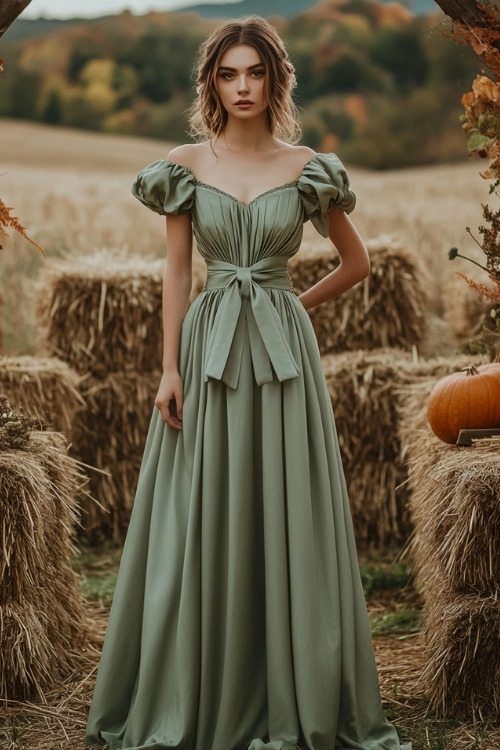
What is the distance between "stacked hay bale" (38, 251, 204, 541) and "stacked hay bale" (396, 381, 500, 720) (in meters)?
2.66

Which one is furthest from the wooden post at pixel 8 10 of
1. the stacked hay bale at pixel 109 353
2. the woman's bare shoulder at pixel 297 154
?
the stacked hay bale at pixel 109 353

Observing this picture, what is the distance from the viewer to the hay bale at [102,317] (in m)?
5.75

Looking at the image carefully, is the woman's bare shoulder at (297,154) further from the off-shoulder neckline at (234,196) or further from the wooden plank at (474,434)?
the wooden plank at (474,434)

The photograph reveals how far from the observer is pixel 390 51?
25.4 metres

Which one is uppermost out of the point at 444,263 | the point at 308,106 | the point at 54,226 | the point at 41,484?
the point at 308,106

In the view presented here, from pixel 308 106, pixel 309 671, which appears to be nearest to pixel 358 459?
pixel 309 671

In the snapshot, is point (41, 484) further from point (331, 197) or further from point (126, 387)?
point (126, 387)

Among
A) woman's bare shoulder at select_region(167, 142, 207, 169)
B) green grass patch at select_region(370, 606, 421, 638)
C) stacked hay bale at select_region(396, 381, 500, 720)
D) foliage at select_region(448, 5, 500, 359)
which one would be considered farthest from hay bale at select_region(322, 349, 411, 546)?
woman's bare shoulder at select_region(167, 142, 207, 169)

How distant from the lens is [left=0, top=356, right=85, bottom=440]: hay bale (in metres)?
5.05

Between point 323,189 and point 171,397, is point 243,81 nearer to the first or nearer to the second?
point 323,189

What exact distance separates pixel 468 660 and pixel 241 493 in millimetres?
921

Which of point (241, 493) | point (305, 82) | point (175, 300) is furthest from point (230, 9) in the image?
point (241, 493)

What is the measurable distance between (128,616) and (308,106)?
2280 cm

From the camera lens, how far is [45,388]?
202 inches
